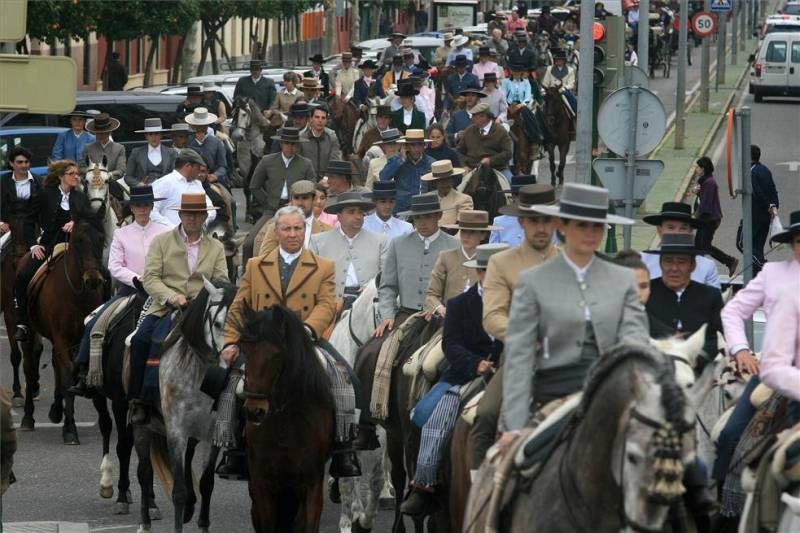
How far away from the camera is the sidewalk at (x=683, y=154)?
107 ft

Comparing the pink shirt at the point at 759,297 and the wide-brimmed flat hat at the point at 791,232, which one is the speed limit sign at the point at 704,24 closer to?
the wide-brimmed flat hat at the point at 791,232

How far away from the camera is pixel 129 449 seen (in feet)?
51.0

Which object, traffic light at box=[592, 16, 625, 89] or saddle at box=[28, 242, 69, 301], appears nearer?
saddle at box=[28, 242, 69, 301]

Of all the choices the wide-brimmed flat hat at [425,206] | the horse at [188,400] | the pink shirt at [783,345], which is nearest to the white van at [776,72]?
the wide-brimmed flat hat at [425,206]

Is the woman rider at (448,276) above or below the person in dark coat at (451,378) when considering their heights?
above

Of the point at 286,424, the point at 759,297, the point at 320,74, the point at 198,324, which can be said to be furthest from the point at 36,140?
the point at 759,297

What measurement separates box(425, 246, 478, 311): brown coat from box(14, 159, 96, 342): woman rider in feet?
18.0

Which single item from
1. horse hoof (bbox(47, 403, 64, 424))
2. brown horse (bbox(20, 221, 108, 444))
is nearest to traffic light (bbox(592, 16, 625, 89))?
brown horse (bbox(20, 221, 108, 444))

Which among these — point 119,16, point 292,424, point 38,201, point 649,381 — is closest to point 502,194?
point 38,201

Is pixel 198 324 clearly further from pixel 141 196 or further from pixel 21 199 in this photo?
pixel 21 199

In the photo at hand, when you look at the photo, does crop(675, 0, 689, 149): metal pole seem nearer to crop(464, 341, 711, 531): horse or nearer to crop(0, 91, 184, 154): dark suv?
crop(0, 91, 184, 154): dark suv

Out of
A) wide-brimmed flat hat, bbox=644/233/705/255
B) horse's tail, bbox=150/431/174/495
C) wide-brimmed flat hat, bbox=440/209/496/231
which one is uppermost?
wide-brimmed flat hat, bbox=644/233/705/255

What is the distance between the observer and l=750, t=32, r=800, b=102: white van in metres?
60.4

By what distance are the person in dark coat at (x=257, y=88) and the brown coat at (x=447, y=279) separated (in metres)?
23.1
